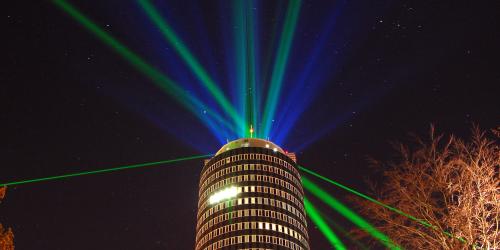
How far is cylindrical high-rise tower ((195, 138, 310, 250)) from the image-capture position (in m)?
109

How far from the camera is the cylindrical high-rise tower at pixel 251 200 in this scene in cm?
10944

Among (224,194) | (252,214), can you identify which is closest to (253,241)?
(252,214)

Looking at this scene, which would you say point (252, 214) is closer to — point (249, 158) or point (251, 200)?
point (251, 200)

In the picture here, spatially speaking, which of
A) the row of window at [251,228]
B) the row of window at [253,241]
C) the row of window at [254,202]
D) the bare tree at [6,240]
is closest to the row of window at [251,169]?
the row of window at [254,202]

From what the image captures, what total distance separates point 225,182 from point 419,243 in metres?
100

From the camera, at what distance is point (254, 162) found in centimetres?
12469

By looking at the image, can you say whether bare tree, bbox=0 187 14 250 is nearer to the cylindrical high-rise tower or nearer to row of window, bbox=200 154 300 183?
the cylindrical high-rise tower

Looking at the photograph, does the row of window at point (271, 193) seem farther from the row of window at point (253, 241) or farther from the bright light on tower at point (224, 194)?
Answer: the row of window at point (253, 241)

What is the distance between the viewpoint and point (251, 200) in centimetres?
11594

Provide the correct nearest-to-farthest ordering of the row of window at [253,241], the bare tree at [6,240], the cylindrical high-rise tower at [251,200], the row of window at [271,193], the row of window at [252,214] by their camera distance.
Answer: the bare tree at [6,240], the row of window at [253,241], the cylindrical high-rise tower at [251,200], the row of window at [252,214], the row of window at [271,193]

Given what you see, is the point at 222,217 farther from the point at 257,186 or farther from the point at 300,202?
the point at 300,202

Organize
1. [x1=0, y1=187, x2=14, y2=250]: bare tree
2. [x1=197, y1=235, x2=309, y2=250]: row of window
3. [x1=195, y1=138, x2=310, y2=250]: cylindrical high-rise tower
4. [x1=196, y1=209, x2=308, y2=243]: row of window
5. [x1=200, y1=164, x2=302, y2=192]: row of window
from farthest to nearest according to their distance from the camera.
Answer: [x1=200, y1=164, x2=302, y2=192]: row of window < [x1=196, y1=209, x2=308, y2=243]: row of window < [x1=195, y1=138, x2=310, y2=250]: cylindrical high-rise tower < [x1=197, y1=235, x2=309, y2=250]: row of window < [x1=0, y1=187, x2=14, y2=250]: bare tree

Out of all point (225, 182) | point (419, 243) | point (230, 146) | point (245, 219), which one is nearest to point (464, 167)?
point (419, 243)

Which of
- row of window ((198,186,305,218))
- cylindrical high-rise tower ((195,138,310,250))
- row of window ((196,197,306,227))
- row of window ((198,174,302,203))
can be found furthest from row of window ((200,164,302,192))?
row of window ((196,197,306,227))
